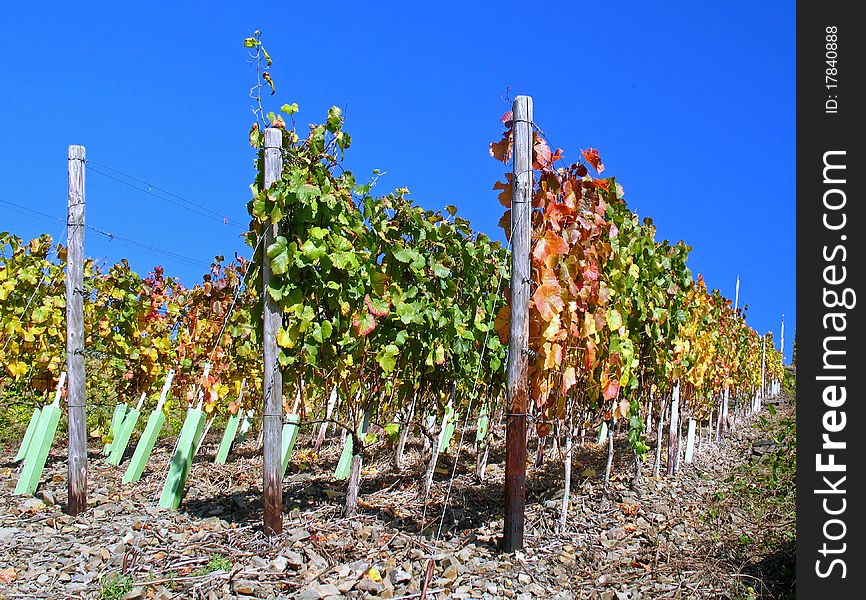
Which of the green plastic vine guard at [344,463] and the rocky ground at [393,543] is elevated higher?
the green plastic vine guard at [344,463]

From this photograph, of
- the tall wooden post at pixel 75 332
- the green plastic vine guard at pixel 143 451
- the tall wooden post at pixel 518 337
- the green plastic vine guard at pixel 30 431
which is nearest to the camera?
the tall wooden post at pixel 518 337

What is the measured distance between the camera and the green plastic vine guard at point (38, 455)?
6036mm

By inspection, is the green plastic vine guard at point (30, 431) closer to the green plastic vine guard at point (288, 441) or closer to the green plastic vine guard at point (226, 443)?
the green plastic vine guard at point (226, 443)

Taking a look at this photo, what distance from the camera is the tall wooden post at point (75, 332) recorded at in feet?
17.8

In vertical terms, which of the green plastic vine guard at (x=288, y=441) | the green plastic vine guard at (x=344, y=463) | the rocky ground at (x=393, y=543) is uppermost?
the green plastic vine guard at (x=288, y=441)

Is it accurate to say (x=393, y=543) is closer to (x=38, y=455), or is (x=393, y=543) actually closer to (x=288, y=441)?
(x=288, y=441)

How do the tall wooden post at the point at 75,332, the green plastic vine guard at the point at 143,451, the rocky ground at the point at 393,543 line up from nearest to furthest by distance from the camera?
the rocky ground at the point at 393,543
the tall wooden post at the point at 75,332
the green plastic vine guard at the point at 143,451

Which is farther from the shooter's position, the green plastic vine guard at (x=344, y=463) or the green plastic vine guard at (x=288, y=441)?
the green plastic vine guard at (x=344, y=463)

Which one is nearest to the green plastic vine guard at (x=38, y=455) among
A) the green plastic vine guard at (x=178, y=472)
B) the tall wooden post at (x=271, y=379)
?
the green plastic vine guard at (x=178, y=472)

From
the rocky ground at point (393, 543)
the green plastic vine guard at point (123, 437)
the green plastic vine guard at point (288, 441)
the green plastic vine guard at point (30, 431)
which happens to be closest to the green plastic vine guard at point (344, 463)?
the rocky ground at point (393, 543)

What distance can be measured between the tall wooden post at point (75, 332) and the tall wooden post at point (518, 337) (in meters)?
3.36

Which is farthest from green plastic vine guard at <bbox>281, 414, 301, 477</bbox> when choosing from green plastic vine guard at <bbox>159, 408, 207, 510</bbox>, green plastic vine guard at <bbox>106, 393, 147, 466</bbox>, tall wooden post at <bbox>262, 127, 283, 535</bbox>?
green plastic vine guard at <bbox>106, 393, 147, 466</bbox>

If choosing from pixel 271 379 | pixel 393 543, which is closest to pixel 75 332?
pixel 271 379

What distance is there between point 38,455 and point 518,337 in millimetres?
4460
